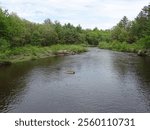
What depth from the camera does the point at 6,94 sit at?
111 ft

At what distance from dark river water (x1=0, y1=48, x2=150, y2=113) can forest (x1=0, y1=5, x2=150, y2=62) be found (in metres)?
19.2

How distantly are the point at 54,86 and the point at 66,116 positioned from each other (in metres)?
23.0

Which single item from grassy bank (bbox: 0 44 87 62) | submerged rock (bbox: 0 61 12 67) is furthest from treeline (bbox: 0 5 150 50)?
submerged rock (bbox: 0 61 12 67)

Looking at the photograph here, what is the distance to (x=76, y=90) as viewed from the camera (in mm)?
35469

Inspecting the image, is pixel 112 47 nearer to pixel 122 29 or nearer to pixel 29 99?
pixel 122 29

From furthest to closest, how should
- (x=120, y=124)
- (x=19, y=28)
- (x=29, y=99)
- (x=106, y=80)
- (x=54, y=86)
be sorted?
1. (x=19, y=28)
2. (x=106, y=80)
3. (x=54, y=86)
4. (x=29, y=99)
5. (x=120, y=124)

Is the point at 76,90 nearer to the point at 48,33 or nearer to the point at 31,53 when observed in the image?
the point at 31,53

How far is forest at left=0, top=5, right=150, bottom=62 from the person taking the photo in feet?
225

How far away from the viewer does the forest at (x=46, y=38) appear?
225 ft

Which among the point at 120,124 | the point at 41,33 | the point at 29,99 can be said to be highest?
the point at 41,33

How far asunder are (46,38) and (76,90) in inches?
2524

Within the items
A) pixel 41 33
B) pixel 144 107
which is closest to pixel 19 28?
pixel 41 33

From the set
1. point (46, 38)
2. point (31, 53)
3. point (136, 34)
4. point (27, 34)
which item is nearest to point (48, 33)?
point (46, 38)

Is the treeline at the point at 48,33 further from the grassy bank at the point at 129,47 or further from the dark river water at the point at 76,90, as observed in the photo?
the dark river water at the point at 76,90
